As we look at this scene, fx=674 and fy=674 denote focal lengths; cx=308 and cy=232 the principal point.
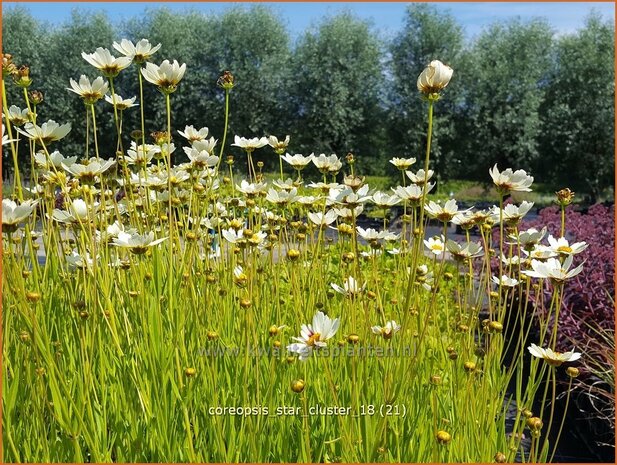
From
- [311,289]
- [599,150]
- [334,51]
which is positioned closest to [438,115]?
[334,51]

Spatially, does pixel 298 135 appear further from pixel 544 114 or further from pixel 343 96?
pixel 544 114

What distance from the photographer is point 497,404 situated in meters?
1.65

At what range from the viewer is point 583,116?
1536cm

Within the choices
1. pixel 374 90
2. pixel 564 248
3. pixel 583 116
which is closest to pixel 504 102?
pixel 583 116

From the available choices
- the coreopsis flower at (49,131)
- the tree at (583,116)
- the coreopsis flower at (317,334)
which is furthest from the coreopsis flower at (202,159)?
the tree at (583,116)

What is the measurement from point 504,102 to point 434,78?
14595 mm

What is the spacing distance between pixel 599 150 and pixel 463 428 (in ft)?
50.5

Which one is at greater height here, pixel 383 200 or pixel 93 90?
pixel 93 90

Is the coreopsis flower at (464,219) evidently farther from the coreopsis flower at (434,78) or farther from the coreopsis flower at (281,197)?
the coreopsis flower at (281,197)

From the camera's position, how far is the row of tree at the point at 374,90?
14.8 m

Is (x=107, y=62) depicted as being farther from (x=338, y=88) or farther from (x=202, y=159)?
(x=338, y=88)

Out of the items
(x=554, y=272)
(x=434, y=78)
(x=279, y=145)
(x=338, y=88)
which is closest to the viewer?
(x=434, y=78)

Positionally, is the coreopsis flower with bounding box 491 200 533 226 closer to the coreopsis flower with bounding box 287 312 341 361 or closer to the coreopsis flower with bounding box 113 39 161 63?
the coreopsis flower with bounding box 287 312 341 361

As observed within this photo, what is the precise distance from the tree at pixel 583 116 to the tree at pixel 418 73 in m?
2.38
